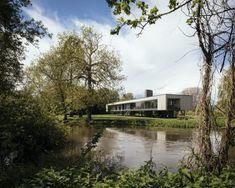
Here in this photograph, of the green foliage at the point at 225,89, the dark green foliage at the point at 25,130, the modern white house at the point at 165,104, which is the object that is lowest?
the dark green foliage at the point at 25,130

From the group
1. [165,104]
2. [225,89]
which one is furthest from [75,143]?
[165,104]

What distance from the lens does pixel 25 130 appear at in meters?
12.2

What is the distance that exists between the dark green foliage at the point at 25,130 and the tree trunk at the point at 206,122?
5.31 meters

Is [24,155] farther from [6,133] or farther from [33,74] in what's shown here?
[33,74]

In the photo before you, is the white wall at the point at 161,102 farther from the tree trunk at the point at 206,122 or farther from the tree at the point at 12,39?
the tree trunk at the point at 206,122

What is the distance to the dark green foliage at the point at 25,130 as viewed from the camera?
10.1m

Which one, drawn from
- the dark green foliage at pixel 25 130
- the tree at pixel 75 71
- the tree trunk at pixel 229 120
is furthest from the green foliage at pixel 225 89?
the tree at pixel 75 71

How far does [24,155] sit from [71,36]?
25.0 m

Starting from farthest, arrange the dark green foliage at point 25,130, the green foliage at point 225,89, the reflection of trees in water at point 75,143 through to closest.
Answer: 1. the reflection of trees in water at point 75,143
2. the dark green foliage at point 25,130
3. the green foliage at point 225,89

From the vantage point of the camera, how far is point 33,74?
34344 mm

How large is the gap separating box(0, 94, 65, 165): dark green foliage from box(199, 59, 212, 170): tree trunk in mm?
5309

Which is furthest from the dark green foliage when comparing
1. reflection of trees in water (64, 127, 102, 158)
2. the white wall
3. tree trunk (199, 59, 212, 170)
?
the white wall

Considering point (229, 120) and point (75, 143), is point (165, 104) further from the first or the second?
point (229, 120)

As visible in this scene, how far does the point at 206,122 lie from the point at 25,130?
7.66m
